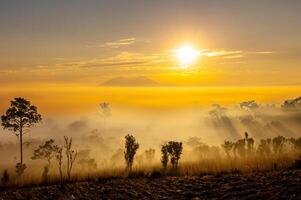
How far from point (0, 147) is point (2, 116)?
144 metres

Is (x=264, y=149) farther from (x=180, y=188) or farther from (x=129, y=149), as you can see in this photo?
(x=180, y=188)

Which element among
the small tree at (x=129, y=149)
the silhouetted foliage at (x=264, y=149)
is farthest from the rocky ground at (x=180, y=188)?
the silhouetted foliage at (x=264, y=149)

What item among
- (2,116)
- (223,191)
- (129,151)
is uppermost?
(2,116)

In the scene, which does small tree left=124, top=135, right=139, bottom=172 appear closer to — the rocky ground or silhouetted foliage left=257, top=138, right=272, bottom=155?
the rocky ground

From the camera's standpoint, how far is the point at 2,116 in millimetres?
62562

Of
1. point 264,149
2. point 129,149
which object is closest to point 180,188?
point 129,149

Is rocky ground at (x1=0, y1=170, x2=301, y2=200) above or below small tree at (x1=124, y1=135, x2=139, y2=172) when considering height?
below

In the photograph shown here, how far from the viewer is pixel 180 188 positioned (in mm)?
27000

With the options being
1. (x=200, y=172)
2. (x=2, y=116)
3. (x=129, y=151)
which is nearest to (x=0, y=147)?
(x=2, y=116)

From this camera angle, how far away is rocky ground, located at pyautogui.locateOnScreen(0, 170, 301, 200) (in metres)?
23.2

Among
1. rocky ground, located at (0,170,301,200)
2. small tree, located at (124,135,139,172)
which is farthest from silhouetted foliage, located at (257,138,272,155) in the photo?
rocky ground, located at (0,170,301,200)

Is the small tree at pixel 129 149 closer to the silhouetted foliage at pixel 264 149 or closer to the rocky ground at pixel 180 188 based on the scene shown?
the rocky ground at pixel 180 188

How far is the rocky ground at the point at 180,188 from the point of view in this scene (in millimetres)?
23203

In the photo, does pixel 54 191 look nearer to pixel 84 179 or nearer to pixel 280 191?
pixel 84 179
